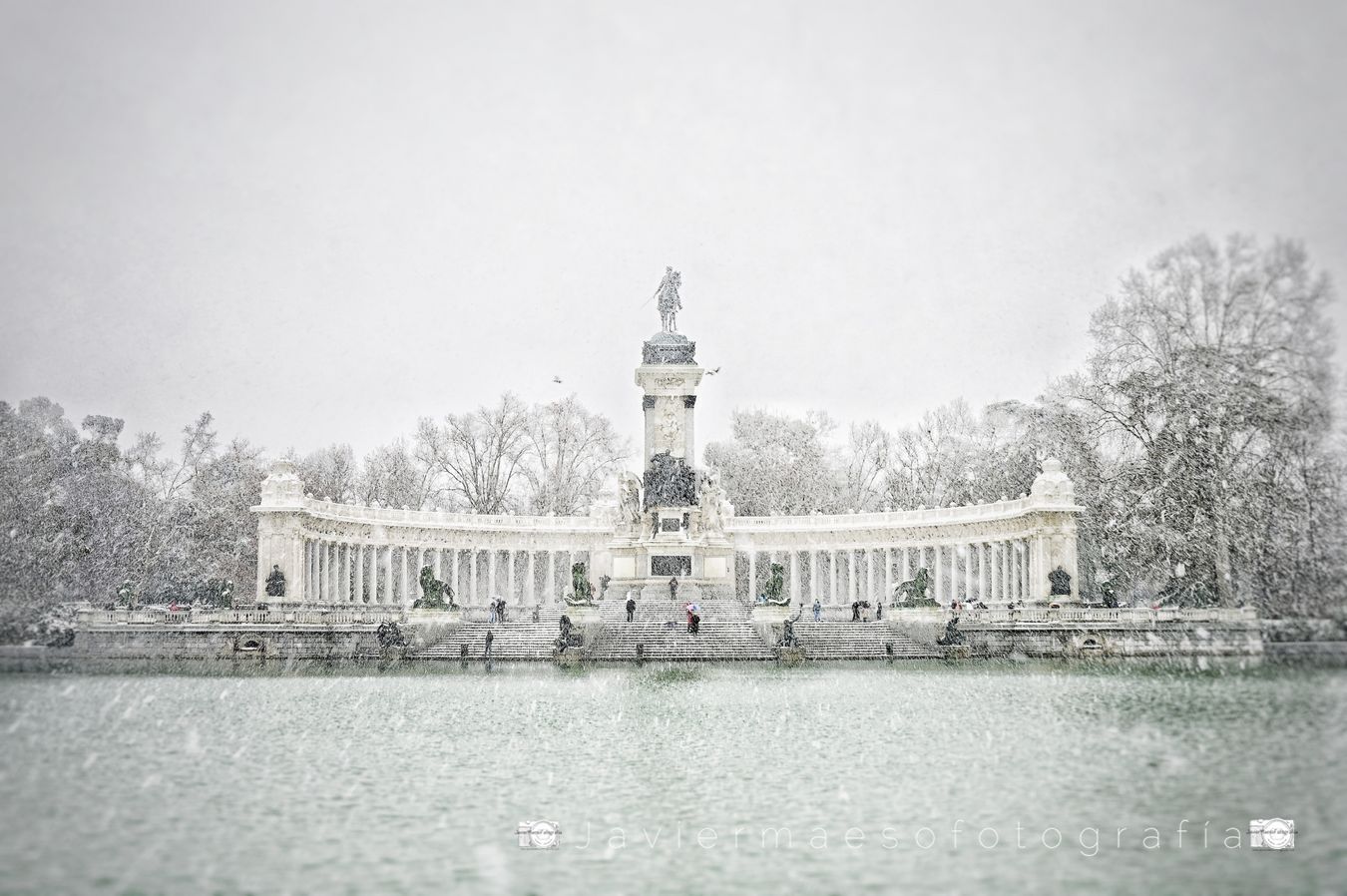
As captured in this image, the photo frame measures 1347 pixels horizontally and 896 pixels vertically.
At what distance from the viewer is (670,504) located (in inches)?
1937

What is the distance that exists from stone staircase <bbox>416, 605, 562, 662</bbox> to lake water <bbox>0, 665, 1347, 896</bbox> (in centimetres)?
1186

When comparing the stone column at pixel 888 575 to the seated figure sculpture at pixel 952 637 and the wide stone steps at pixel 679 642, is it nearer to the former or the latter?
the wide stone steps at pixel 679 642

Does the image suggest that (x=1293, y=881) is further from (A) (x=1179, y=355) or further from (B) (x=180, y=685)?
(A) (x=1179, y=355)

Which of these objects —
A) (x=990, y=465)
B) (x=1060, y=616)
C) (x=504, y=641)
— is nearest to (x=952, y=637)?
(x=1060, y=616)

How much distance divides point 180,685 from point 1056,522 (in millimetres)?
35598

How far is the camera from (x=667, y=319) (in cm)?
5369

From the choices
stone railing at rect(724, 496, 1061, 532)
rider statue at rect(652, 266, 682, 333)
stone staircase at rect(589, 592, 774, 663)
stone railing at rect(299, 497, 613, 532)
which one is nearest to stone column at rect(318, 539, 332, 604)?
stone railing at rect(299, 497, 613, 532)

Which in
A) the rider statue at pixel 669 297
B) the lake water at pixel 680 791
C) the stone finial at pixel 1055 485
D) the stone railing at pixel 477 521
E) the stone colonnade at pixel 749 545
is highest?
the rider statue at pixel 669 297

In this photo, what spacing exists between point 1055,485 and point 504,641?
82.3 feet

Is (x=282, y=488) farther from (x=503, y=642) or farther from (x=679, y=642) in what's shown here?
(x=679, y=642)

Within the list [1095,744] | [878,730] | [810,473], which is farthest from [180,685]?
[810,473]

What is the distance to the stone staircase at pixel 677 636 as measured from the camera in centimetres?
3469

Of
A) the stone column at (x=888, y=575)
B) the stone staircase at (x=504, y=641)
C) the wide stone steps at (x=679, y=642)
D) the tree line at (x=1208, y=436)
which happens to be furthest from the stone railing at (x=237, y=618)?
the stone column at (x=888, y=575)

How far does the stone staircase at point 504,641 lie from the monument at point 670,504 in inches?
309
